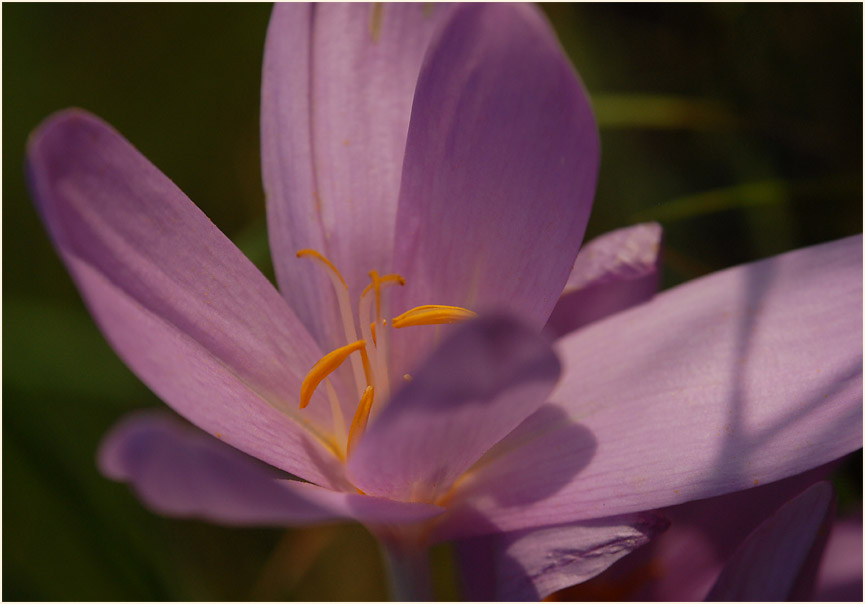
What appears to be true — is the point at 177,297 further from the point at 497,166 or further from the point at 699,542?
the point at 699,542

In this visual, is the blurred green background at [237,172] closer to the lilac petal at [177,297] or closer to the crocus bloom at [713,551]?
the crocus bloom at [713,551]

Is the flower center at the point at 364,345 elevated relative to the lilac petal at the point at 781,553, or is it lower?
elevated

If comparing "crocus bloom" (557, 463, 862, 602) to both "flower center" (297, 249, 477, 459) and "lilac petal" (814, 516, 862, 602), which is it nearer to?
"lilac petal" (814, 516, 862, 602)

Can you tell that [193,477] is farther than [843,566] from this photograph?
No

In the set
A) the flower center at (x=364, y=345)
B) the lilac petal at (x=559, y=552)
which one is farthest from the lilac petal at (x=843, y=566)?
the flower center at (x=364, y=345)

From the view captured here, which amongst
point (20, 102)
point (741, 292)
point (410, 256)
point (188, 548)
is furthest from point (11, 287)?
point (741, 292)

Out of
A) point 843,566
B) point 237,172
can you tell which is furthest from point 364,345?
point 237,172
